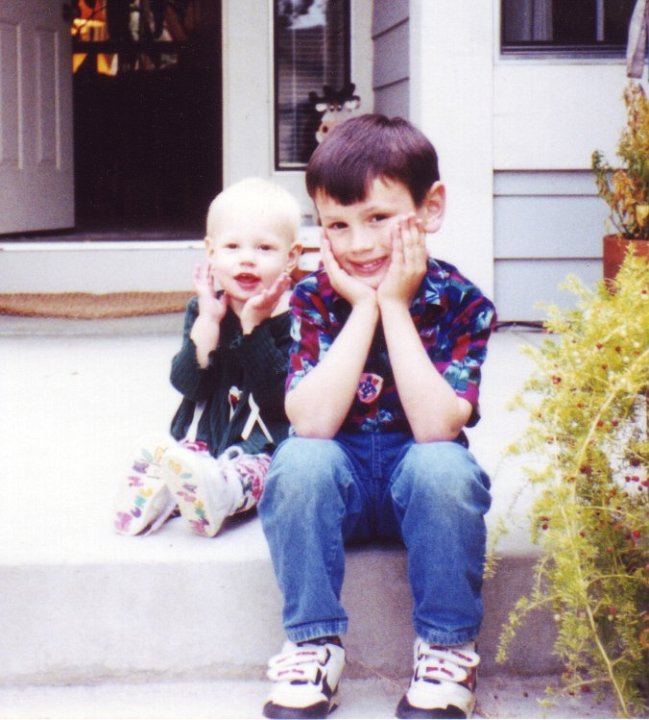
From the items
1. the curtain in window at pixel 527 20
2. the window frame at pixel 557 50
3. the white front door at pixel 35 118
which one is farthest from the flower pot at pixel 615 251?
the white front door at pixel 35 118

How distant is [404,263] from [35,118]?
4047 mm

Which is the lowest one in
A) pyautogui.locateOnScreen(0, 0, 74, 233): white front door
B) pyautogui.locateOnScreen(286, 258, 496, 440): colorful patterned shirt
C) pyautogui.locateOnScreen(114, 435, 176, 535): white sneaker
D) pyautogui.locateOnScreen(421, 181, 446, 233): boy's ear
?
pyautogui.locateOnScreen(114, 435, 176, 535): white sneaker

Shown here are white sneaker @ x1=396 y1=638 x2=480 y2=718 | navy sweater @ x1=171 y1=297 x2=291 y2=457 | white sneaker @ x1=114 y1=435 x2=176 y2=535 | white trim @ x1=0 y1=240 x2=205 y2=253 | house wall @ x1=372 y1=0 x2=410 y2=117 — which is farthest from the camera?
white trim @ x1=0 y1=240 x2=205 y2=253

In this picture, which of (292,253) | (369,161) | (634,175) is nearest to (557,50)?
(634,175)

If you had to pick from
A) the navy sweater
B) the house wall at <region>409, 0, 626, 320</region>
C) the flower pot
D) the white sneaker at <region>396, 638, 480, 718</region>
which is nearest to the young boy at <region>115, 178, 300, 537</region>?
the navy sweater

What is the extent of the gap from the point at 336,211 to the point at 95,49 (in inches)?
234

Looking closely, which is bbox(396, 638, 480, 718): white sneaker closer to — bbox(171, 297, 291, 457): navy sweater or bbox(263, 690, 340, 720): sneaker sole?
bbox(263, 690, 340, 720): sneaker sole

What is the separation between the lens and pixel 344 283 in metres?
1.71

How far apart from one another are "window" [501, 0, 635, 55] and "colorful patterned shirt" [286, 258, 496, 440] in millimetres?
2531

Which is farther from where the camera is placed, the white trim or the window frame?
the white trim

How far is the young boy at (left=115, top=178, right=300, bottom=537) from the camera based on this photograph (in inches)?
76.6

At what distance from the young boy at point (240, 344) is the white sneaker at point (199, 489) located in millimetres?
33

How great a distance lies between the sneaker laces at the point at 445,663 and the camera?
1589 millimetres

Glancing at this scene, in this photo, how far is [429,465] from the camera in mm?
1603
